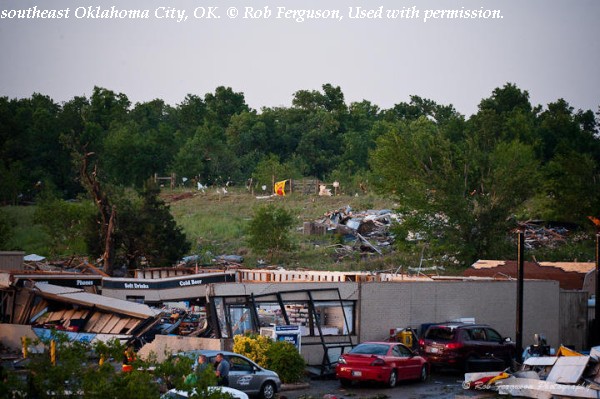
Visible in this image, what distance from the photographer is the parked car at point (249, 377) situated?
2241 cm

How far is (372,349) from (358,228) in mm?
40720

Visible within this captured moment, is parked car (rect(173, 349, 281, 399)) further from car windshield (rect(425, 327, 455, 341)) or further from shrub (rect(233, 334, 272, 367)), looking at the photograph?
car windshield (rect(425, 327, 455, 341))

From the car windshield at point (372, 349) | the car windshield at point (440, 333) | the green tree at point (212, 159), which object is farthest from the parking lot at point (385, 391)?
the green tree at point (212, 159)

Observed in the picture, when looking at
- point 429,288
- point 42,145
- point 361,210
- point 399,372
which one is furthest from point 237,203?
point 399,372

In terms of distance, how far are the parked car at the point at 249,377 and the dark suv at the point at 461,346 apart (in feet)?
24.3

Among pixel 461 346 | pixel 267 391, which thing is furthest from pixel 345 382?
pixel 461 346

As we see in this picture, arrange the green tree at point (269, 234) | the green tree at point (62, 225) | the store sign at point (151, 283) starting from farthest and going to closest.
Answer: the green tree at point (62, 225) < the green tree at point (269, 234) < the store sign at point (151, 283)

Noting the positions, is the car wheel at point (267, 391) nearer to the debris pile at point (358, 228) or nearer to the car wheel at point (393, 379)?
the car wheel at point (393, 379)

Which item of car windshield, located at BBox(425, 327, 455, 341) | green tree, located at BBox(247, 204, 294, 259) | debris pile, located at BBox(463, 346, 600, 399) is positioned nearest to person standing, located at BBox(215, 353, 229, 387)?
debris pile, located at BBox(463, 346, 600, 399)

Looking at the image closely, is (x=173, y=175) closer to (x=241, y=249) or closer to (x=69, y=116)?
(x=69, y=116)

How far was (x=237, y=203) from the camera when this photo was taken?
80.2 m

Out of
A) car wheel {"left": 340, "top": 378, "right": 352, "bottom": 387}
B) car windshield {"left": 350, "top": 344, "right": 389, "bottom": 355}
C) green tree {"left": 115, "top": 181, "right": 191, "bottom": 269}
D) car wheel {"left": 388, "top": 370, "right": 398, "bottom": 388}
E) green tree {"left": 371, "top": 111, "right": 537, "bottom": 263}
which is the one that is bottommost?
car wheel {"left": 340, "top": 378, "right": 352, "bottom": 387}

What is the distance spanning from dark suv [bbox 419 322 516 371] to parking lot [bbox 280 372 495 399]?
1.10 meters

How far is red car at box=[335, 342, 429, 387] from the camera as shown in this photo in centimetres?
2548
